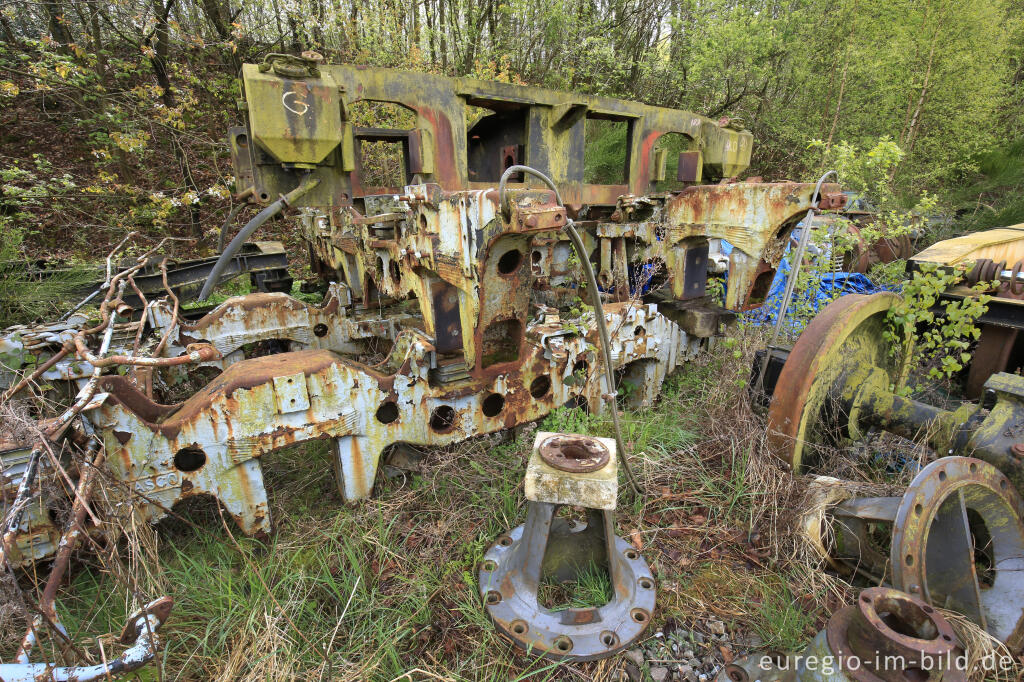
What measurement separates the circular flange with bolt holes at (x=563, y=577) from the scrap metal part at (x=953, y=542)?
0.83m

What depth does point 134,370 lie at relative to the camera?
255 cm

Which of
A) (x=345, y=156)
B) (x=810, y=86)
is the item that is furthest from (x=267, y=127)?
(x=810, y=86)

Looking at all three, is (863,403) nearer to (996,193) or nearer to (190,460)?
(190,460)

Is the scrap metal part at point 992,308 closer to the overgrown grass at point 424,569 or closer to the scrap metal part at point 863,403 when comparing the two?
the scrap metal part at point 863,403

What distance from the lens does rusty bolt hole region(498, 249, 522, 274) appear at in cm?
228

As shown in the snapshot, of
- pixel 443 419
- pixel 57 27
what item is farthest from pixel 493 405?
pixel 57 27

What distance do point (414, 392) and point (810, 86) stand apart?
9673 mm

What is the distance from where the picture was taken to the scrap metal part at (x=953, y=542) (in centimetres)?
154

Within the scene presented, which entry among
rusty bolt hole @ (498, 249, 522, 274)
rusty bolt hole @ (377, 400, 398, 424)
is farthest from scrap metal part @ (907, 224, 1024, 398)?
rusty bolt hole @ (377, 400, 398, 424)

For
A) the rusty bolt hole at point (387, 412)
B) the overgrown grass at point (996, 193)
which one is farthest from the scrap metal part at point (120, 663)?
the overgrown grass at point (996, 193)

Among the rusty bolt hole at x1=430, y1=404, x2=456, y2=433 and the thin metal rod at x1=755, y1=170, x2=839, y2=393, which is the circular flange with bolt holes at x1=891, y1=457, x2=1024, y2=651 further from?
the rusty bolt hole at x1=430, y1=404, x2=456, y2=433

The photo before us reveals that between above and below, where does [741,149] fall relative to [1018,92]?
below

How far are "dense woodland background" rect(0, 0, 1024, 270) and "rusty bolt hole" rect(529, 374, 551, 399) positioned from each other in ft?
19.6

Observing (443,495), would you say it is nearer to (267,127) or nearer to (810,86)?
(267,127)
